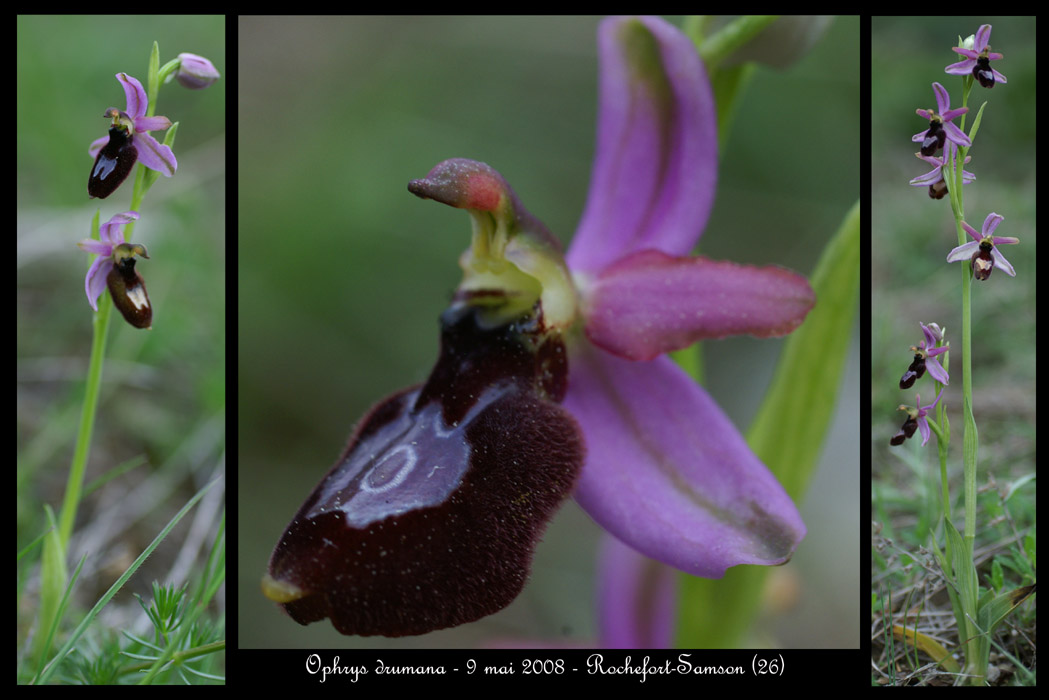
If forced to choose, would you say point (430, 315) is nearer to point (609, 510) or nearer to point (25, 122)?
point (25, 122)

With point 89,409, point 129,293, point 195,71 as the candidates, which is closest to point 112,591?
point 89,409

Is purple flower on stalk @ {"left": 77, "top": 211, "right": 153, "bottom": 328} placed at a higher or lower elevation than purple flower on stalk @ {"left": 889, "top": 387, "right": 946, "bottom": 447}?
higher

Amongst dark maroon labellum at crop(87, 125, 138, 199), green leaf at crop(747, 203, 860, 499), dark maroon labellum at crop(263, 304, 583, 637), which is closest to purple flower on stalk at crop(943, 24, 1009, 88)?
green leaf at crop(747, 203, 860, 499)

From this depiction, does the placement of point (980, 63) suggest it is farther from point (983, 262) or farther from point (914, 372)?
point (914, 372)

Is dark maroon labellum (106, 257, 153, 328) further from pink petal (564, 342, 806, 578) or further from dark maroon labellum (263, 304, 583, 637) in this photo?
pink petal (564, 342, 806, 578)

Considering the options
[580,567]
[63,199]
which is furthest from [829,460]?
[63,199]

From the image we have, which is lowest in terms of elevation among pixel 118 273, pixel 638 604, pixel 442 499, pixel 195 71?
pixel 638 604
